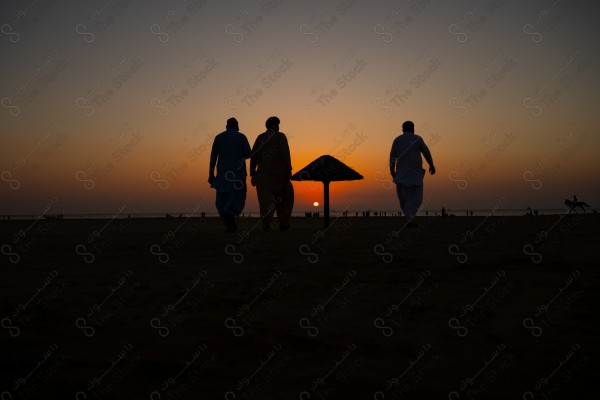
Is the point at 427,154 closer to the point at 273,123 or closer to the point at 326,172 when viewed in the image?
the point at 326,172

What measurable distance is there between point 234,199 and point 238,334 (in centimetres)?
686

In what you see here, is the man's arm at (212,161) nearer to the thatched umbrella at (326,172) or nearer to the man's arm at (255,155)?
the man's arm at (255,155)

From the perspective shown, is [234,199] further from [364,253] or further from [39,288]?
[39,288]

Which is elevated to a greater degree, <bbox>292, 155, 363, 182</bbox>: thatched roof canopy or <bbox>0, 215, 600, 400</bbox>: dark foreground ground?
Answer: <bbox>292, 155, 363, 182</bbox>: thatched roof canopy

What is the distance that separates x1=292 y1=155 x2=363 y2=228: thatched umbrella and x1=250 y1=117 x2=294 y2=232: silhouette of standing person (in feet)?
8.07

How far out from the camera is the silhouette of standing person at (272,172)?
12555 mm

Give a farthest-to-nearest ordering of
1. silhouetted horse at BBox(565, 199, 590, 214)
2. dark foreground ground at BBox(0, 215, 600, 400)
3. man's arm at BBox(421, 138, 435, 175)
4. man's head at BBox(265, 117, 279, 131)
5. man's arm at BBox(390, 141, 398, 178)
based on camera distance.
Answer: silhouetted horse at BBox(565, 199, 590, 214)
man's arm at BBox(390, 141, 398, 178)
man's arm at BBox(421, 138, 435, 175)
man's head at BBox(265, 117, 279, 131)
dark foreground ground at BBox(0, 215, 600, 400)

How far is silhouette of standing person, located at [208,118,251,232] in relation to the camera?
12500 mm

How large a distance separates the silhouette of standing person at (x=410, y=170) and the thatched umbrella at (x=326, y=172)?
96.9 inches

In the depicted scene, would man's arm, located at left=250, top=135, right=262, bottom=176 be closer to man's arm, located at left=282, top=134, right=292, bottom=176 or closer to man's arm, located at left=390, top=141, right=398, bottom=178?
man's arm, located at left=282, top=134, right=292, bottom=176

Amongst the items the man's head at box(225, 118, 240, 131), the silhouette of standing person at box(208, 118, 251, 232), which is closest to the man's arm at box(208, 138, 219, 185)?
the silhouette of standing person at box(208, 118, 251, 232)

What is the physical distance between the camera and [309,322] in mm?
6043

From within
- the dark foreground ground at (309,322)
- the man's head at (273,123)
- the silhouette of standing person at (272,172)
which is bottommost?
the dark foreground ground at (309,322)

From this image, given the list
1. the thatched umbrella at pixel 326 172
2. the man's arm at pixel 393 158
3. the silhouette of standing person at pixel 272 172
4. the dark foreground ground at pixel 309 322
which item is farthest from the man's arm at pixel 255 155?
the dark foreground ground at pixel 309 322
